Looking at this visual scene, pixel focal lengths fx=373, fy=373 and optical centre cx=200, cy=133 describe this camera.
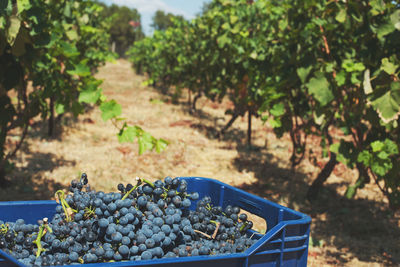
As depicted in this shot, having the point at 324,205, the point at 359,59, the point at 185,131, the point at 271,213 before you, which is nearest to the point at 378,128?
the point at 359,59

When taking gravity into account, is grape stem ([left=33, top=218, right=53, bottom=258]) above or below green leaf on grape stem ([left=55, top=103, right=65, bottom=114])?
below

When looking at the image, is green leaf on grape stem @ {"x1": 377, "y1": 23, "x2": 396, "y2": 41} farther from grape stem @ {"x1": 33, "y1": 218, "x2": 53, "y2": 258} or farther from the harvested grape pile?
grape stem @ {"x1": 33, "y1": 218, "x2": 53, "y2": 258}

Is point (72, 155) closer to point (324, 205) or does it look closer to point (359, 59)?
point (324, 205)

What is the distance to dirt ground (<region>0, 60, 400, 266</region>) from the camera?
385 centimetres

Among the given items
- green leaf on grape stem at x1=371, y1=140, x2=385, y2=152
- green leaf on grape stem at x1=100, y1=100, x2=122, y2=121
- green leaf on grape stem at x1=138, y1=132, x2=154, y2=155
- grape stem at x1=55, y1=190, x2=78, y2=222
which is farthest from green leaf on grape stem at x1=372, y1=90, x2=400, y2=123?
grape stem at x1=55, y1=190, x2=78, y2=222

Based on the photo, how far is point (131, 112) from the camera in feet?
32.8

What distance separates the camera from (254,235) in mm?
1670

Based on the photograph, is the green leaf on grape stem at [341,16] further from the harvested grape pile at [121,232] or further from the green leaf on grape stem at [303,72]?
the harvested grape pile at [121,232]

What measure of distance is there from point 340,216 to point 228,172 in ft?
6.01

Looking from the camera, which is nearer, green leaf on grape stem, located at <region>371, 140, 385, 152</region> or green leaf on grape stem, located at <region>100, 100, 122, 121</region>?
green leaf on grape stem, located at <region>100, 100, 122, 121</region>

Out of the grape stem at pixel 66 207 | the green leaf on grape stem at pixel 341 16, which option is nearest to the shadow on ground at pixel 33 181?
the grape stem at pixel 66 207

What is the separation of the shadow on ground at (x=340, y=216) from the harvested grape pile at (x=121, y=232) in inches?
95.1

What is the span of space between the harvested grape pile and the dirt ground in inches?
82.7

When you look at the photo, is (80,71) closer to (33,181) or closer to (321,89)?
(321,89)
